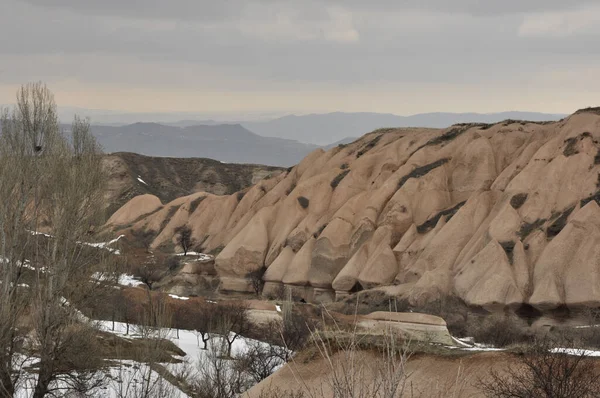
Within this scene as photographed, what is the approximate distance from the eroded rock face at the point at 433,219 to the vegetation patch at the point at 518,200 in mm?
114

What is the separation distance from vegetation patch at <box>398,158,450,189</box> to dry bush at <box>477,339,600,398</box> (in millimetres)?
55637

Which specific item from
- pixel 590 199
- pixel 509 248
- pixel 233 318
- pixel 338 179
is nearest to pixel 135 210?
pixel 338 179

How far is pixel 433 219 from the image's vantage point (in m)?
72.1

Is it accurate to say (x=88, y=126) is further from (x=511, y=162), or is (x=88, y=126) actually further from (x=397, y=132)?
(x=397, y=132)

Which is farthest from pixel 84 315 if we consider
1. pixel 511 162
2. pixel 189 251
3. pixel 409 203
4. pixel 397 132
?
pixel 397 132

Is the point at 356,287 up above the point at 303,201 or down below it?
below

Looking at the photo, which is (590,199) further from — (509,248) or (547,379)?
(547,379)

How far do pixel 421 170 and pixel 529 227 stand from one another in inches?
730

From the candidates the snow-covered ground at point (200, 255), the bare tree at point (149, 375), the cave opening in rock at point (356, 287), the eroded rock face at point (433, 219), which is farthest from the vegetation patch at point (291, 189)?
the bare tree at point (149, 375)

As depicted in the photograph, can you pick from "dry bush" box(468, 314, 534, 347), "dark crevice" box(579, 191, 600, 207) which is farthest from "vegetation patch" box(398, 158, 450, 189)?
"dry bush" box(468, 314, 534, 347)

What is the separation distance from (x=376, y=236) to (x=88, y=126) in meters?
44.2

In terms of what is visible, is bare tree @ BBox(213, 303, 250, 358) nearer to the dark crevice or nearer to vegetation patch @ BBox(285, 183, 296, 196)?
the dark crevice

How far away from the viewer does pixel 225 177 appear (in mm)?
148625

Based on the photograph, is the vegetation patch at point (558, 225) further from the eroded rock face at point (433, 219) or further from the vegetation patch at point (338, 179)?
the vegetation patch at point (338, 179)
